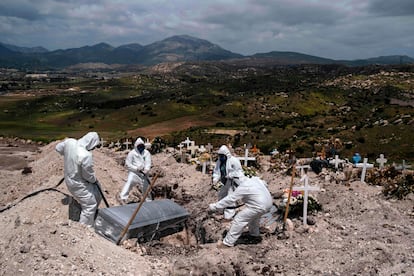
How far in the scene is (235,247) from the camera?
10.4 metres

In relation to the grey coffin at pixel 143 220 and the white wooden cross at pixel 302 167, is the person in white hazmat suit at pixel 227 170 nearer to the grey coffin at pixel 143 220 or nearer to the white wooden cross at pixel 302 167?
the grey coffin at pixel 143 220

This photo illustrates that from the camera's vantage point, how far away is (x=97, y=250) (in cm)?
954

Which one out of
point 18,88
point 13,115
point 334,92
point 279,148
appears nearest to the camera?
point 279,148

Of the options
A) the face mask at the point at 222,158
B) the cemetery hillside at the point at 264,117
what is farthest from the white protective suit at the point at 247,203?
the cemetery hillside at the point at 264,117

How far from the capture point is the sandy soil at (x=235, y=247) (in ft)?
29.3

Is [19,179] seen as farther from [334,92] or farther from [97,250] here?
[334,92]

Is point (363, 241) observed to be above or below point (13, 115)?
above

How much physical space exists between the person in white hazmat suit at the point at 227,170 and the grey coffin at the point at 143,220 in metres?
1.55

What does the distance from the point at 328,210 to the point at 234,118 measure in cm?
4892

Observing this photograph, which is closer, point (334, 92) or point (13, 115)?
point (334, 92)

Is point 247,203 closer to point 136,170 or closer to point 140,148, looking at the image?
point 136,170

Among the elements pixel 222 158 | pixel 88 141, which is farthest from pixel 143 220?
pixel 222 158

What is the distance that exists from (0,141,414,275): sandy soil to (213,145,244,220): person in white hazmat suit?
0.73m

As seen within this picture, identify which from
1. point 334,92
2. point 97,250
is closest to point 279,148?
point 97,250
